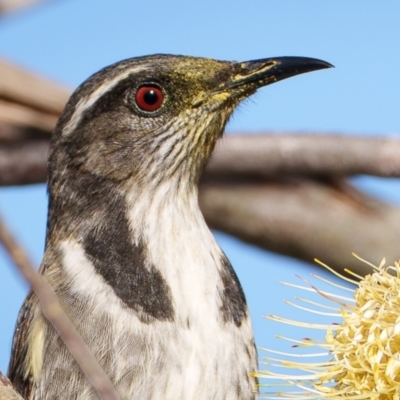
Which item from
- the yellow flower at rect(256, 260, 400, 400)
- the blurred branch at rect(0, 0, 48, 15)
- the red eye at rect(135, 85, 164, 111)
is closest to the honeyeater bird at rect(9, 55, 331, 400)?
the red eye at rect(135, 85, 164, 111)

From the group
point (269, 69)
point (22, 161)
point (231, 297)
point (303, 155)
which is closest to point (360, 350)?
point (231, 297)

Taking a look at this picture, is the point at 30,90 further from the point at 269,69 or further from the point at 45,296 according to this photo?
the point at 45,296

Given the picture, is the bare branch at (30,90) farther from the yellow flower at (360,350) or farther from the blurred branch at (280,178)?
the yellow flower at (360,350)

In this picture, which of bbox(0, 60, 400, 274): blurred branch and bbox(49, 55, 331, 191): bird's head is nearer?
bbox(49, 55, 331, 191): bird's head

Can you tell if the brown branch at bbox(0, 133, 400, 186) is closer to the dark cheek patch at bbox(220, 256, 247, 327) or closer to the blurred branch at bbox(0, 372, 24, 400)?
the dark cheek patch at bbox(220, 256, 247, 327)

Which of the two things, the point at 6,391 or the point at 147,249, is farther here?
the point at 147,249

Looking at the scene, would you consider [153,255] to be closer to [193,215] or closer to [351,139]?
[193,215]
